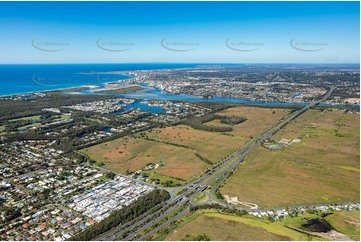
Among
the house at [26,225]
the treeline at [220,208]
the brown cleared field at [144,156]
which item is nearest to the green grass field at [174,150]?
the brown cleared field at [144,156]

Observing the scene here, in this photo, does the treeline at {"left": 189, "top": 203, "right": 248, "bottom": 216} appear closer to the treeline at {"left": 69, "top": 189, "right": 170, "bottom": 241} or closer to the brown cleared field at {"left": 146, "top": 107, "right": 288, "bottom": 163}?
the treeline at {"left": 69, "top": 189, "right": 170, "bottom": 241}

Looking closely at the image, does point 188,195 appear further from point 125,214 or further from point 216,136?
point 216,136

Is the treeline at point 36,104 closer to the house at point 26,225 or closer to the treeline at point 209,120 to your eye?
the treeline at point 209,120

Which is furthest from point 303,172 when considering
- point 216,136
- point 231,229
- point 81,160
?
point 81,160

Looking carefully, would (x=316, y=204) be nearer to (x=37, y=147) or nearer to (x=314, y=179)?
(x=314, y=179)

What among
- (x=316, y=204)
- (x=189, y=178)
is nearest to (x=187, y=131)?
(x=189, y=178)

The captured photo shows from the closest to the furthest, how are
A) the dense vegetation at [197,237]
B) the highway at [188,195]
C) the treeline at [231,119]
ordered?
the dense vegetation at [197,237]
the highway at [188,195]
the treeline at [231,119]
